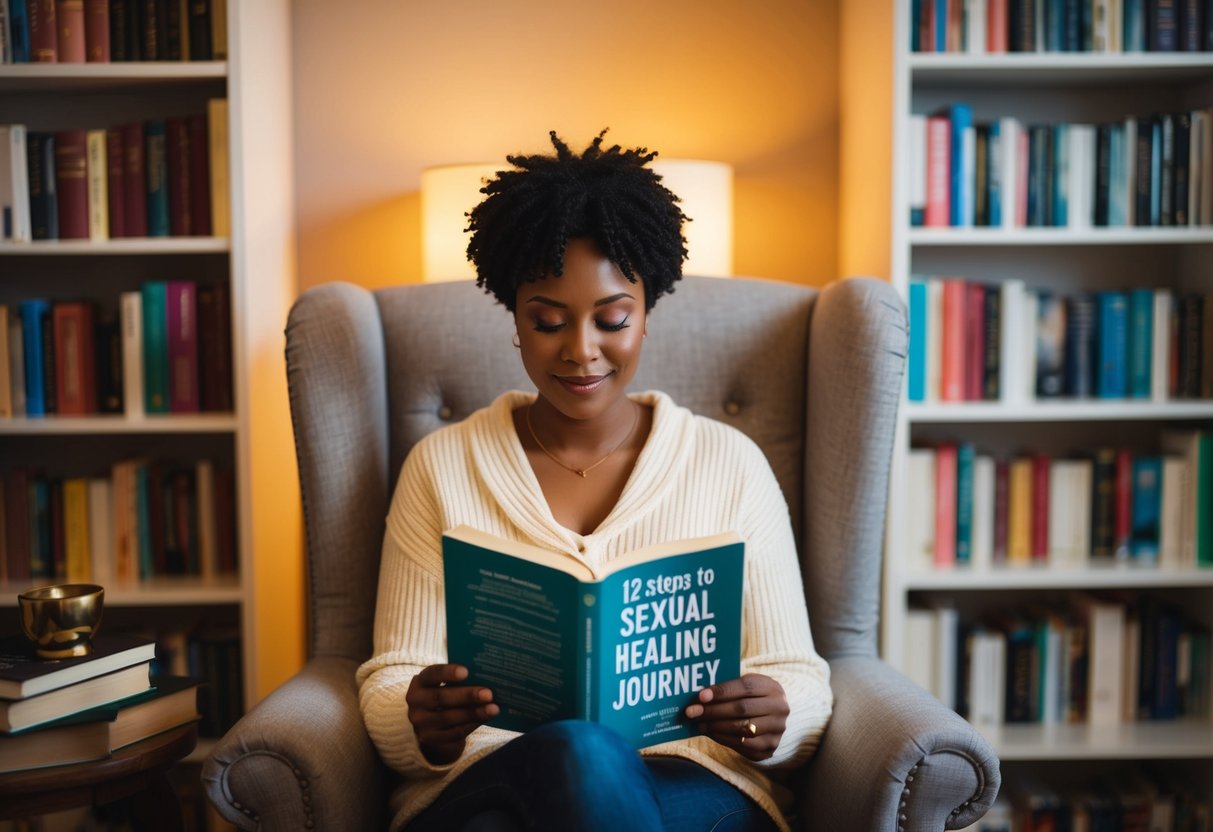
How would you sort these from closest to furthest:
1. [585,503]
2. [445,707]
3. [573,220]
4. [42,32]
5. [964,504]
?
1. [445,707]
2. [573,220]
3. [585,503]
4. [42,32]
5. [964,504]

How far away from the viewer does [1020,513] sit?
196 centimetres

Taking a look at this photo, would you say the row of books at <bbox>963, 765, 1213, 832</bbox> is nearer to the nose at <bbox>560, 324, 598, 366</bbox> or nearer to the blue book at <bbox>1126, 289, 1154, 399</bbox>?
the blue book at <bbox>1126, 289, 1154, 399</bbox>

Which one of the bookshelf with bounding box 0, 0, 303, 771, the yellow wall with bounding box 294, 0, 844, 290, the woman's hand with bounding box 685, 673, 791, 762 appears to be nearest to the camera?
the woman's hand with bounding box 685, 673, 791, 762

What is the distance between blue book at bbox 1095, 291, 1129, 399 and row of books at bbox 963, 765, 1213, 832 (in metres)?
0.79

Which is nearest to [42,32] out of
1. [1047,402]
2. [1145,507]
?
[1047,402]

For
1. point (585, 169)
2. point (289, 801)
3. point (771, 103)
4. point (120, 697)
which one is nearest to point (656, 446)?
point (585, 169)

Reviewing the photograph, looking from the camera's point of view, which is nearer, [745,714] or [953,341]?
[745,714]

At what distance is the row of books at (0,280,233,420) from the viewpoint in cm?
191

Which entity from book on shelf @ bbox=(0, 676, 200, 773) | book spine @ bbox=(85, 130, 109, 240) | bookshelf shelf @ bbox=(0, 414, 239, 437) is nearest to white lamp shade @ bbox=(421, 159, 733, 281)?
bookshelf shelf @ bbox=(0, 414, 239, 437)

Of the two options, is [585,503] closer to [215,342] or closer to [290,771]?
[290,771]

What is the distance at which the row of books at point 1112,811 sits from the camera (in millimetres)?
1976

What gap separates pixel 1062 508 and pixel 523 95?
1381mm

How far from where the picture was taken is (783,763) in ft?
4.07

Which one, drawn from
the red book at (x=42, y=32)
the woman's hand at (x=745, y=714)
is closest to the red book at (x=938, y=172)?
the woman's hand at (x=745, y=714)
